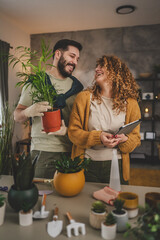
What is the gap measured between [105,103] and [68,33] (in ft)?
13.3

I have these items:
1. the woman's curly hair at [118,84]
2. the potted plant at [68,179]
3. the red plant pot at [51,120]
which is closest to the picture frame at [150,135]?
the woman's curly hair at [118,84]

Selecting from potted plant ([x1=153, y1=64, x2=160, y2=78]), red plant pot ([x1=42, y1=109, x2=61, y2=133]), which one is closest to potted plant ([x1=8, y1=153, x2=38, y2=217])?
red plant pot ([x1=42, y1=109, x2=61, y2=133])

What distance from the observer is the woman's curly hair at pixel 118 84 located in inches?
62.2

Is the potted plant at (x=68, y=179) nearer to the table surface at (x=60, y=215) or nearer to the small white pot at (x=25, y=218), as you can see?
the table surface at (x=60, y=215)

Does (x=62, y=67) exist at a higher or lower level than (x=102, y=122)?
higher

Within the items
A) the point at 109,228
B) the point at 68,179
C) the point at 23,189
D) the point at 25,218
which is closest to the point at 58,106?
the point at 68,179

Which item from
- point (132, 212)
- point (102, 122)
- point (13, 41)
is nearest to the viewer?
point (132, 212)

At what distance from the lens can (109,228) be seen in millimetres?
748

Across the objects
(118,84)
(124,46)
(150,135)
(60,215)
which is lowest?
(150,135)

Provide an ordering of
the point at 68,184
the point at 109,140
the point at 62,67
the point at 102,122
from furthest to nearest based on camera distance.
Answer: the point at 62,67, the point at 102,122, the point at 109,140, the point at 68,184

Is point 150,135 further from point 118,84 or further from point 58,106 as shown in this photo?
point 58,106

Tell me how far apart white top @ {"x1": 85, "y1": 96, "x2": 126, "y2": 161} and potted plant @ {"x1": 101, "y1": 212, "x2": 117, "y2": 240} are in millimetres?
778

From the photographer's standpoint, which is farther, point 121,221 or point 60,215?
point 60,215

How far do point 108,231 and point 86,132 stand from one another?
77 centimetres
